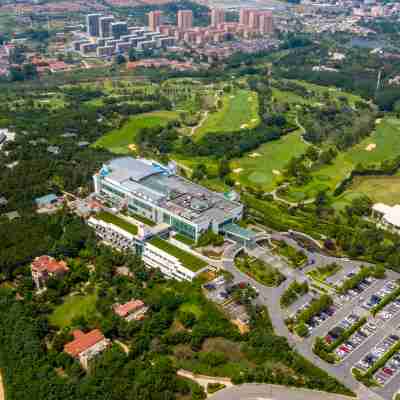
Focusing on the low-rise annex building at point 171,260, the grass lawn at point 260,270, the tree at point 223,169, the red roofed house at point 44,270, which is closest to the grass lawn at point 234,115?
the tree at point 223,169

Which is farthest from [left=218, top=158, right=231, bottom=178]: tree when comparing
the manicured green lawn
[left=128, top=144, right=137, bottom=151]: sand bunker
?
the manicured green lawn

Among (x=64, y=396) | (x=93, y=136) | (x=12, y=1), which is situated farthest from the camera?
(x=12, y=1)

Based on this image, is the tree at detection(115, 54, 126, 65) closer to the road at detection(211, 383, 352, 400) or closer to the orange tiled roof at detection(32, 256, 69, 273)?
the orange tiled roof at detection(32, 256, 69, 273)

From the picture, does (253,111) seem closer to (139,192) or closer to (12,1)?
(139,192)

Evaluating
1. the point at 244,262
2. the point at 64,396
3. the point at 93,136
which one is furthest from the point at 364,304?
the point at 93,136

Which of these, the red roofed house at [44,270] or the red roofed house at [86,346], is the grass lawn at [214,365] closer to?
the red roofed house at [86,346]

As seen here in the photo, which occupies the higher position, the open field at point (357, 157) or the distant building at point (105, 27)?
the distant building at point (105, 27)
